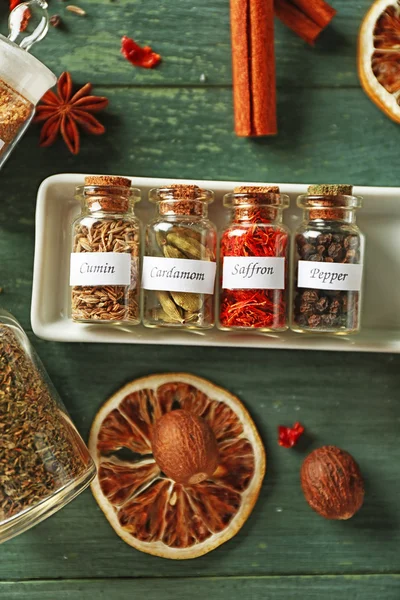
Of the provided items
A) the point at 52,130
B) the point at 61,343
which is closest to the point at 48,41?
the point at 52,130

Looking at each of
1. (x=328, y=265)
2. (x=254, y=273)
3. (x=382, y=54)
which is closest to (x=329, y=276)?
(x=328, y=265)

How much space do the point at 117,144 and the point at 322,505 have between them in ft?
2.71

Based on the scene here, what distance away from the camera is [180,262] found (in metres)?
1.07

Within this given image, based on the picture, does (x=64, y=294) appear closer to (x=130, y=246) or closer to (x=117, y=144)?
(x=130, y=246)

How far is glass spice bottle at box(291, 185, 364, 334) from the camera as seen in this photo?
3.55 ft

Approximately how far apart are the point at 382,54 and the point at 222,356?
70 centimetres

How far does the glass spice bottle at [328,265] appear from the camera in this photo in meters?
1.08

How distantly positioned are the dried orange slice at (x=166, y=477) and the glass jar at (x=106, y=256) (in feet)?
0.71

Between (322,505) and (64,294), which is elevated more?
(64,294)

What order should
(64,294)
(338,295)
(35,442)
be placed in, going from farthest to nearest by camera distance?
(64,294), (338,295), (35,442)

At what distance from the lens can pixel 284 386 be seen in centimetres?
128

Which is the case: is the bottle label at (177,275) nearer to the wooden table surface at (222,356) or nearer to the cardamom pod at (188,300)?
the cardamom pod at (188,300)

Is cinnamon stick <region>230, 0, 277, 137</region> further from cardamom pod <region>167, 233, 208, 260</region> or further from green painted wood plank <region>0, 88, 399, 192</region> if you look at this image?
cardamom pod <region>167, 233, 208, 260</region>

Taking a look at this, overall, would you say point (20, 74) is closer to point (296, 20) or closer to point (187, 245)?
point (187, 245)
